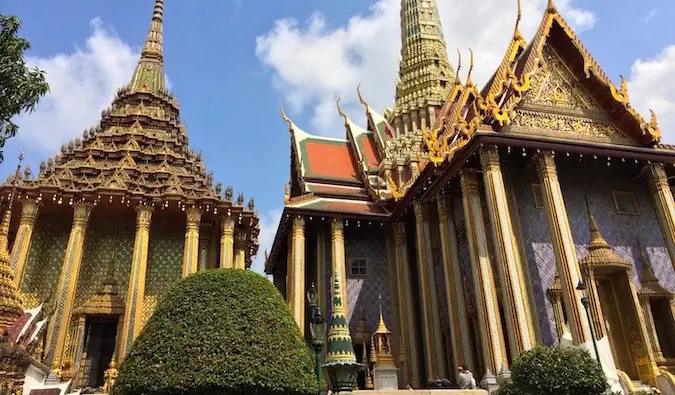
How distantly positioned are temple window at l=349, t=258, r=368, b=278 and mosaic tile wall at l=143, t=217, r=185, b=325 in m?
5.44

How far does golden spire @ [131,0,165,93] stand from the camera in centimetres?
2238

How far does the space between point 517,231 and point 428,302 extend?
3168mm

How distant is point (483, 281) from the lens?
1166cm

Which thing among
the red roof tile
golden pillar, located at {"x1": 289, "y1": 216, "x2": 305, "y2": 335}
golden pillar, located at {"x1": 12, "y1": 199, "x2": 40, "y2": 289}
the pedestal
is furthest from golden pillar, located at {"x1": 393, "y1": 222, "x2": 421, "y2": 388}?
golden pillar, located at {"x1": 12, "y1": 199, "x2": 40, "y2": 289}

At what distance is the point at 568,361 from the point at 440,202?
717cm

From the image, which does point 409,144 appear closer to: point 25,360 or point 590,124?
point 590,124

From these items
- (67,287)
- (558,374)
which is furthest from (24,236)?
(558,374)

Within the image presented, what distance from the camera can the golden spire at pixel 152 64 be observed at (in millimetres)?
22375

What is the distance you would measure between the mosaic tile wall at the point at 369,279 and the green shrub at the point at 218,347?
9490 mm

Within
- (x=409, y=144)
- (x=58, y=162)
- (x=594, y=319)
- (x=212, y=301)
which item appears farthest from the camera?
(x=409, y=144)

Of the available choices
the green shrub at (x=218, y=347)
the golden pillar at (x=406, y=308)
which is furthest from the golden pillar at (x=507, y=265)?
the green shrub at (x=218, y=347)

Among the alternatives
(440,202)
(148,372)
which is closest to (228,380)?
(148,372)

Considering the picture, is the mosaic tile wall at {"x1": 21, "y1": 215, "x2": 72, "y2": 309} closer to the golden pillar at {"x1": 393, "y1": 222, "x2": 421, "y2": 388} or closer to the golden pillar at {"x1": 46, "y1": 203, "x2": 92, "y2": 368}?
the golden pillar at {"x1": 46, "y1": 203, "x2": 92, "y2": 368}

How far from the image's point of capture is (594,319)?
463 inches
